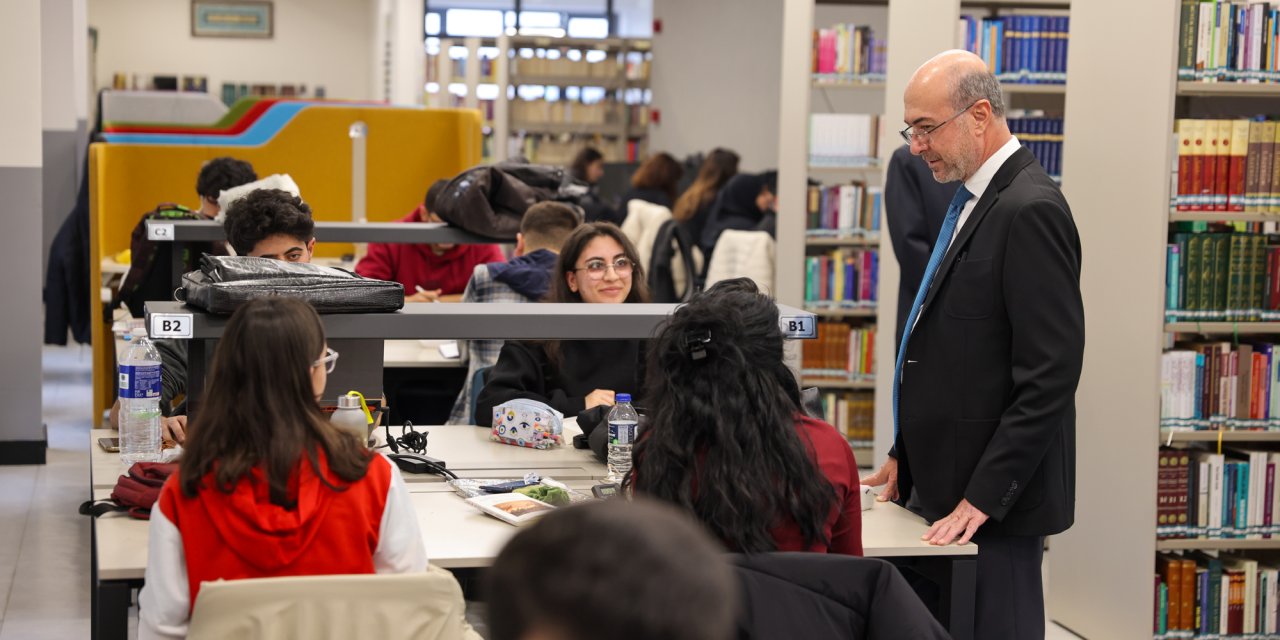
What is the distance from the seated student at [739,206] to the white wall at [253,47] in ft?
36.8

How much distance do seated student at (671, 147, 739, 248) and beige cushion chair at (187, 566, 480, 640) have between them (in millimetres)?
6581

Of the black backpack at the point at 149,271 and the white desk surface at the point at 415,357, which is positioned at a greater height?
the black backpack at the point at 149,271

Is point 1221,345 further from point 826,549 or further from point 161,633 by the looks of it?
point 161,633

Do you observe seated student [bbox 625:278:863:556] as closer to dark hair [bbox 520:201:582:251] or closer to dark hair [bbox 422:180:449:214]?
dark hair [bbox 520:201:582:251]

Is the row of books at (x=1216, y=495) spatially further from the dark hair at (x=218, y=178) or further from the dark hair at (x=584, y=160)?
the dark hair at (x=584, y=160)

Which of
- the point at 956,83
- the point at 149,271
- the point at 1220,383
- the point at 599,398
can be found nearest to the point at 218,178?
the point at 149,271

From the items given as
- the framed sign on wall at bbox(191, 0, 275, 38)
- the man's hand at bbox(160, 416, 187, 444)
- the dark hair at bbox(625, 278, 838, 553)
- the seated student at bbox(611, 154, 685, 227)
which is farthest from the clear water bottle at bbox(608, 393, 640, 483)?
the framed sign on wall at bbox(191, 0, 275, 38)

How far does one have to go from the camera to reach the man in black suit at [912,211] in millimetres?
4879

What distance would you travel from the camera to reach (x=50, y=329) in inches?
296

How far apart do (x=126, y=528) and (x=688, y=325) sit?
1169 millimetres

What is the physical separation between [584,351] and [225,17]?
51.7 feet

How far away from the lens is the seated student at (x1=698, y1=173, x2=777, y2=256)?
7852mm

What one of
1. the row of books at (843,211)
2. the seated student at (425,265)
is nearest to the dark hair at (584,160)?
the row of books at (843,211)

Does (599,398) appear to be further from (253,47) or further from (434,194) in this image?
(253,47)
